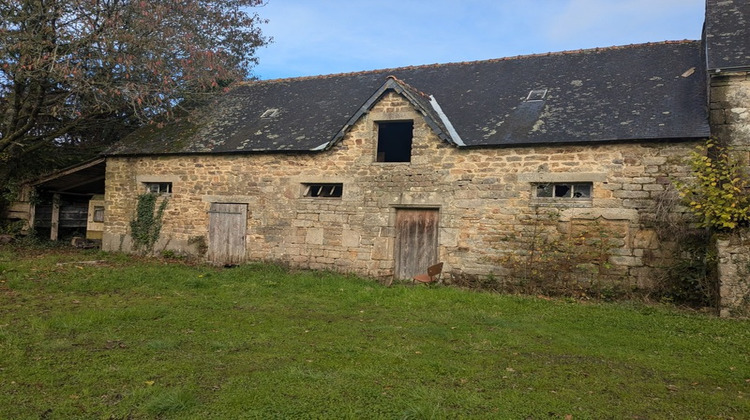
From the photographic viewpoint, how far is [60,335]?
6152 mm

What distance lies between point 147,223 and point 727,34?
14.3 m

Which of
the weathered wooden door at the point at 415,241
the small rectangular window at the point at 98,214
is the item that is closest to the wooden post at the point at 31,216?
the small rectangular window at the point at 98,214

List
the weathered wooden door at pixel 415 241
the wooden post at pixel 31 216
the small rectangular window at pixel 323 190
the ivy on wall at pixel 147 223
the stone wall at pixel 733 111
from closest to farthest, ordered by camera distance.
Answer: the stone wall at pixel 733 111, the weathered wooden door at pixel 415 241, the small rectangular window at pixel 323 190, the ivy on wall at pixel 147 223, the wooden post at pixel 31 216

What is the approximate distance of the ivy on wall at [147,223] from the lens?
14.3 metres

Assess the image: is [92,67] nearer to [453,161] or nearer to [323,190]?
[323,190]

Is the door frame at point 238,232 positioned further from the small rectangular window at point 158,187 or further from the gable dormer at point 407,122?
the gable dormer at point 407,122

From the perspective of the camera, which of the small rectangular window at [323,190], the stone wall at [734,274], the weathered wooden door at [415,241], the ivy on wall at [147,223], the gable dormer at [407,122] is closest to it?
the stone wall at [734,274]

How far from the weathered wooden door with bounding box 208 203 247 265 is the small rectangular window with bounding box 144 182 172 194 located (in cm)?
175

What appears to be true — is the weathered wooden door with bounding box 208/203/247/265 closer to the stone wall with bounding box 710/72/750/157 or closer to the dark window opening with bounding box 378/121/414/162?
the dark window opening with bounding box 378/121/414/162

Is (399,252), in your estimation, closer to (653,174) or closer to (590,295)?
(590,295)

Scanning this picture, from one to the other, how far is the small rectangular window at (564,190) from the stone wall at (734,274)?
8.16ft

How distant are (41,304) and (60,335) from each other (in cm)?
214

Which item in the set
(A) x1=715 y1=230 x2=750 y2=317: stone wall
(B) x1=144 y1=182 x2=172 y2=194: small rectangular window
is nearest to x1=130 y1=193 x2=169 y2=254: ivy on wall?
(B) x1=144 y1=182 x2=172 y2=194: small rectangular window

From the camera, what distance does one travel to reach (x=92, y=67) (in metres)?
14.0
